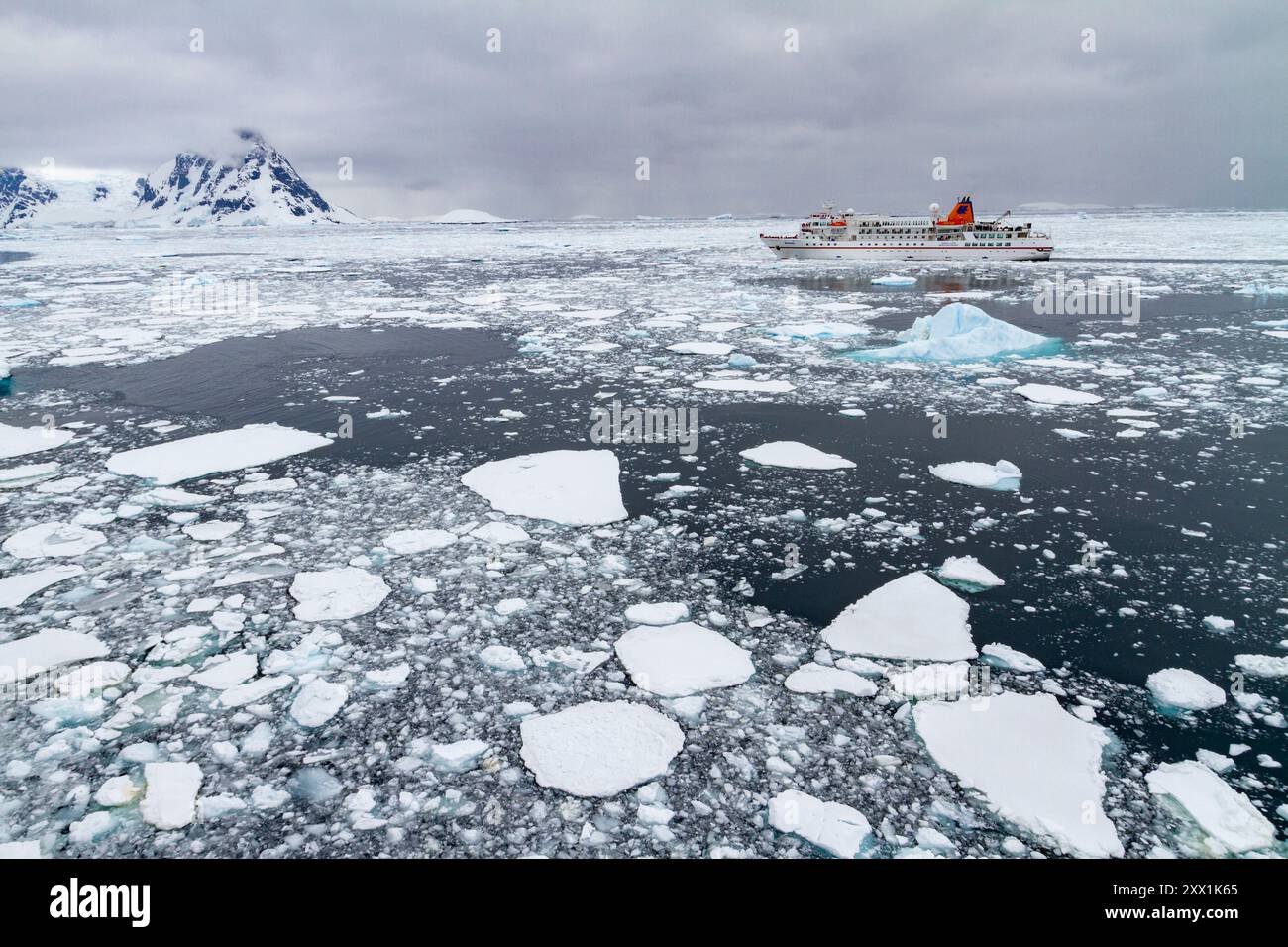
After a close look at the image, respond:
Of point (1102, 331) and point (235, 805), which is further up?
point (1102, 331)

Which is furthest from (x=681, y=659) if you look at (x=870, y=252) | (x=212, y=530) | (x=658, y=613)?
(x=870, y=252)

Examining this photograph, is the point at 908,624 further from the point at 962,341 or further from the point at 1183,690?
the point at 962,341

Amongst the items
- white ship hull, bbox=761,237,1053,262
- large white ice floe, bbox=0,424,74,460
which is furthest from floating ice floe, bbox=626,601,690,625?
white ship hull, bbox=761,237,1053,262

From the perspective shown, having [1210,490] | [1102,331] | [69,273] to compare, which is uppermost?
[69,273]

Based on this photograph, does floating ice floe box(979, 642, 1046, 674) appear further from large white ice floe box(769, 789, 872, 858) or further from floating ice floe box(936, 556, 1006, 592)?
large white ice floe box(769, 789, 872, 858)

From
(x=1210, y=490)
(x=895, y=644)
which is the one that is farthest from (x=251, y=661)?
(x=1210, y=490)
